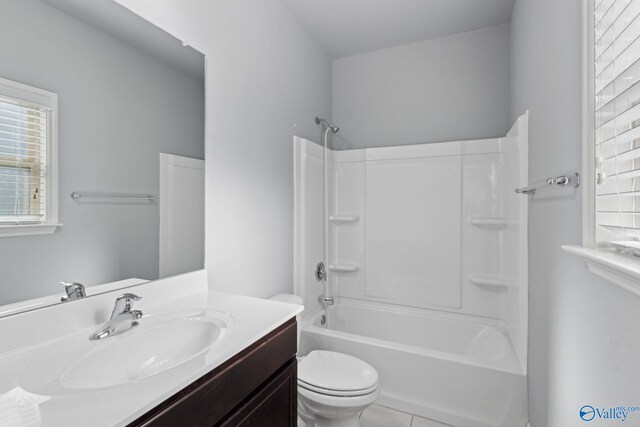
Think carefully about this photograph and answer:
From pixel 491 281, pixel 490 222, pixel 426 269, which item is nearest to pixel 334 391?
pixel 426 269

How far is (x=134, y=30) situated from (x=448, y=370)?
2.14 m

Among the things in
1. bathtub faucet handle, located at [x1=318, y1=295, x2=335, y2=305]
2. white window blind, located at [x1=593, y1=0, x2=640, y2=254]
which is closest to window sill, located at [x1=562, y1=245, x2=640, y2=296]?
white window blind, located at [x1=593, y1=0, x2=640, y2=254]

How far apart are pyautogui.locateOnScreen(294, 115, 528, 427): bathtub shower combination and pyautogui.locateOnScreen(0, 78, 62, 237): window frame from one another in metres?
1.39

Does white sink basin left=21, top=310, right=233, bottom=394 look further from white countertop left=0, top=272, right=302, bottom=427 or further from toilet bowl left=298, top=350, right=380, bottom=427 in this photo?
toilet bowl left=298, top=350, right=380, bottom=427

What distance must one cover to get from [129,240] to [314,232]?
1430 mm

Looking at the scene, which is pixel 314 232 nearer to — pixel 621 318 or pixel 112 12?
pixel 112 12

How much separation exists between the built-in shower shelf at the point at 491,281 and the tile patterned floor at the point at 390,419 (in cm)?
96

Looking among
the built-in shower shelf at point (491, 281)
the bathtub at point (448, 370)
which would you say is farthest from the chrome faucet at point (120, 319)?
the built-in shower shelf at point (491, 281)

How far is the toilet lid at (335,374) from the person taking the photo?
4.72ft

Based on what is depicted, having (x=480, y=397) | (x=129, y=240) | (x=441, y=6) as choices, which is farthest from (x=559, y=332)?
(x=441, y=6)

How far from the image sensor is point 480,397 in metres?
1.64

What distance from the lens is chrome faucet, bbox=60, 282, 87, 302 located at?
3.10ft

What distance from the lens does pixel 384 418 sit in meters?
1.80

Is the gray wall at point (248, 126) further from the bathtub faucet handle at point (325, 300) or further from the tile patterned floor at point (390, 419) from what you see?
the tile patterned floor at point (390, 419)
